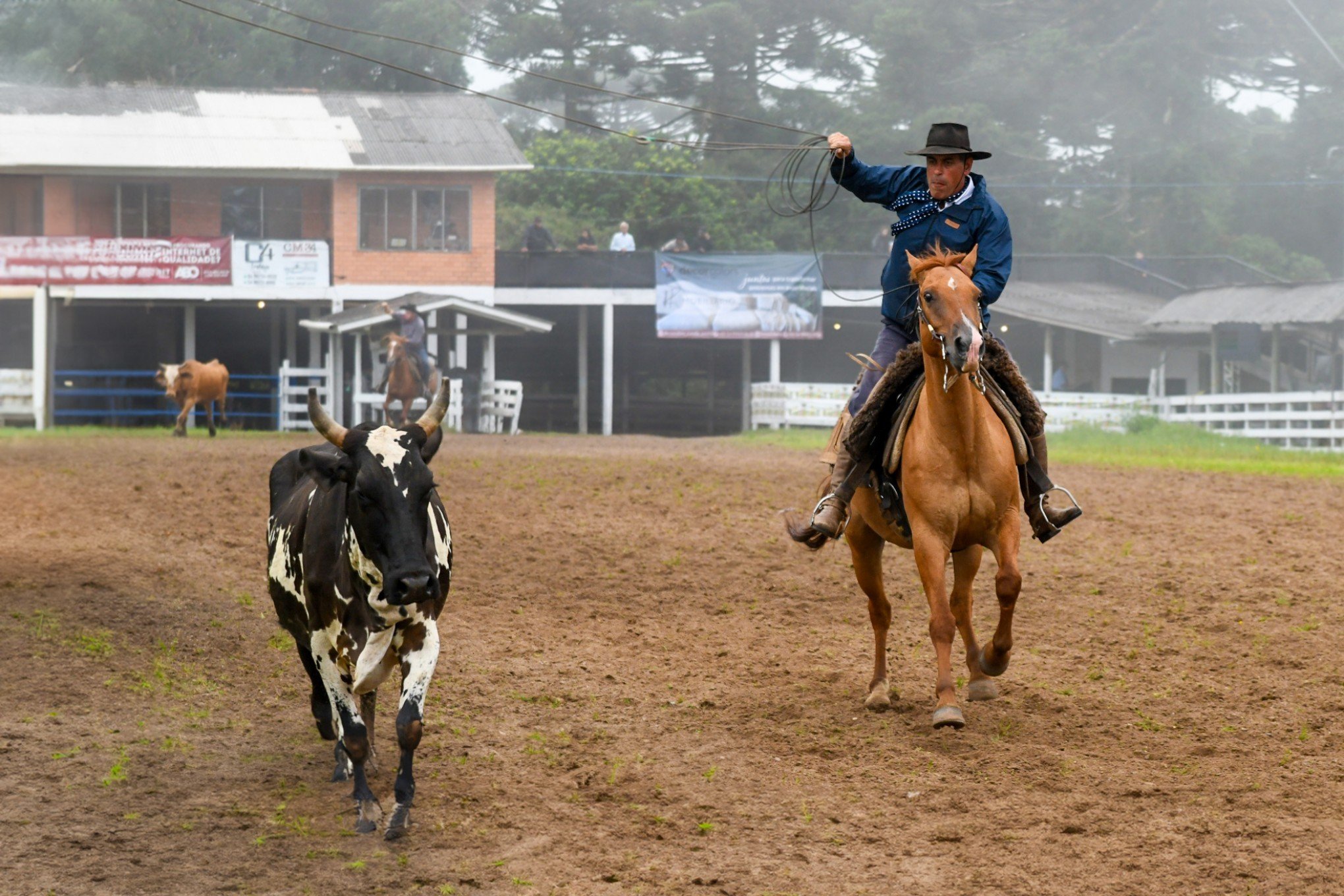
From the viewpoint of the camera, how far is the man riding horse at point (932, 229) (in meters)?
8.38

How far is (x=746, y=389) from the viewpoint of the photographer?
37.5 m

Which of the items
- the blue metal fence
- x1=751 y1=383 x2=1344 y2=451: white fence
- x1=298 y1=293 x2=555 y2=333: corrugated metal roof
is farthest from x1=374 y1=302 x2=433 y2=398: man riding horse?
x1=751 y1=383 x2=1344 y2=451: white fence

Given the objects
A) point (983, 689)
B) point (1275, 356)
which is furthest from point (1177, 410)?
point (983, 689)

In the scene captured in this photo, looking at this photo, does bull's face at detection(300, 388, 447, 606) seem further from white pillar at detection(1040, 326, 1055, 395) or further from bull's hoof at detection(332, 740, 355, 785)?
white pillar at detection(1040, 326, 1055, 395)

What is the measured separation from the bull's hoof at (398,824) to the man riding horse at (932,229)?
3.06 m

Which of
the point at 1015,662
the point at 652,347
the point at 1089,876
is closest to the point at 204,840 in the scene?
the point at 1089,876

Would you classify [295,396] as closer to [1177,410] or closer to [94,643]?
[1177,410]

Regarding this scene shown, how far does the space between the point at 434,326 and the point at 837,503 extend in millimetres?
27179

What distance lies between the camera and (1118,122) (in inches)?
2079

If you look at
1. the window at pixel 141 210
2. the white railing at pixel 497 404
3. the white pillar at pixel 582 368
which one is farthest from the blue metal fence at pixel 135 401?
the white pillar at pixel 582 368

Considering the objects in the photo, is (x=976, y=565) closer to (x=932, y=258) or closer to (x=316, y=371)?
(x=932, y=258)

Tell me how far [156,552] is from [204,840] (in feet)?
21.9

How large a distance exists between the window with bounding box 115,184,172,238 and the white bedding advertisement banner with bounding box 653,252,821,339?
11.2m

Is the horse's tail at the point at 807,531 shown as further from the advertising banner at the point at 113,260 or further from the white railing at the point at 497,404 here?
the advertising banner at the point at 113,260
